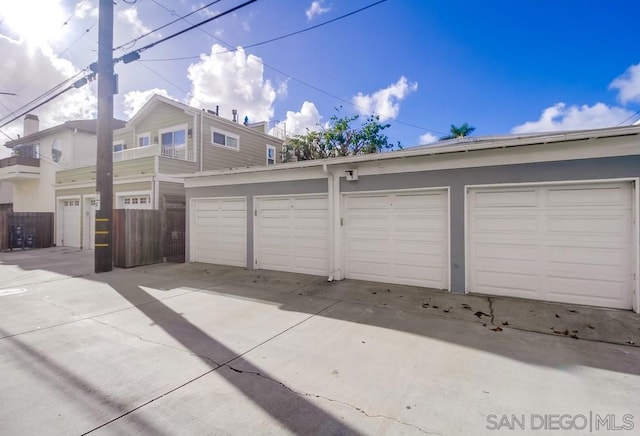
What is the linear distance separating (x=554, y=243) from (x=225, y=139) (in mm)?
13657

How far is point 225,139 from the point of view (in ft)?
49.2

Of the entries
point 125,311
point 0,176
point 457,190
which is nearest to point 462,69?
point 457,190

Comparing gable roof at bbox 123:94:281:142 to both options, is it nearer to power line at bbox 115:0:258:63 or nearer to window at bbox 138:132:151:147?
window at bbox 138:132:151:147

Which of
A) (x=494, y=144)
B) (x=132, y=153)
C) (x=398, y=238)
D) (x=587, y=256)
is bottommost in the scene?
(x=587, y=256)

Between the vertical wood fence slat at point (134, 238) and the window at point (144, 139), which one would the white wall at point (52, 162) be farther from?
the vertical wood fence slat at point (134, 238)

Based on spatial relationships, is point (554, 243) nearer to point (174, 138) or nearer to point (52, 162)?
point (174, 138)

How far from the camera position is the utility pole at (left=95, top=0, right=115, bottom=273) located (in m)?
8.88

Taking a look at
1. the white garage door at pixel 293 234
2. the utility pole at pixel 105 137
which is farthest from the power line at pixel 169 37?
the white garage door at pixel 293 234

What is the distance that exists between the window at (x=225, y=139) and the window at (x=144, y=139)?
341cm

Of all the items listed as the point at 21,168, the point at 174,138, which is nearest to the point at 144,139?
the point at 174,138

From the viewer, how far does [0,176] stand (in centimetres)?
1803

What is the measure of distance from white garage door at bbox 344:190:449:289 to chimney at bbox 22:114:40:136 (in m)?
23.3

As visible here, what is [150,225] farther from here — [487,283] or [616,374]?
[616,374]

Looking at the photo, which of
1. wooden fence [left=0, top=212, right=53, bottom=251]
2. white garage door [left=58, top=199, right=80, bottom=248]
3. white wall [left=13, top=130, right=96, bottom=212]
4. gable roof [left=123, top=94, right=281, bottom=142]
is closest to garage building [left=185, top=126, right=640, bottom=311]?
gable roof [left=123, top=94, right=281, bottom=142]
